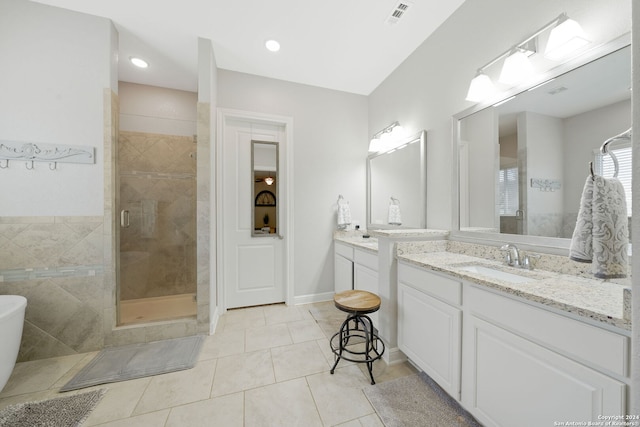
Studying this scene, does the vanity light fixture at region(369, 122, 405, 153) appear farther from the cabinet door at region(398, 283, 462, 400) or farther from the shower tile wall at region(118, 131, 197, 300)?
the shower tile wall at region(118, 131, 197, 300)

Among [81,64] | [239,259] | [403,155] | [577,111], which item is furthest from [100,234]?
[577,111]

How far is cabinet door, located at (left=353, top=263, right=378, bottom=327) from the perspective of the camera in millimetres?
2037

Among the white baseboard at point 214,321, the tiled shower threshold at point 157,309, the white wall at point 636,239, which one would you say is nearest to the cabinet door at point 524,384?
the white wall at point 636,239

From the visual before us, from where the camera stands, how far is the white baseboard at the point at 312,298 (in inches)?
112

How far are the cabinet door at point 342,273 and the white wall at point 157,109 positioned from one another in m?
2.60

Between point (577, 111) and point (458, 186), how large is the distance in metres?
0.76

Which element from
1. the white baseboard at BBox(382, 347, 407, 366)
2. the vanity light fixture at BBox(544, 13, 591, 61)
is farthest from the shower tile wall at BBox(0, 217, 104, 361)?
the vanity light fixture at BBox(544, 13, 591, 61)

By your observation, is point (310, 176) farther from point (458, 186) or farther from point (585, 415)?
point (585, 415)

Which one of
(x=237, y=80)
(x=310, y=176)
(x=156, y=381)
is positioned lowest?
(x=156, y=381)

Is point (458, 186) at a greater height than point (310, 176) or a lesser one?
lesser

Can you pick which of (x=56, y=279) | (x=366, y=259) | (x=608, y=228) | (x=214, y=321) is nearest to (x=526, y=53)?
(x=608, y=228)

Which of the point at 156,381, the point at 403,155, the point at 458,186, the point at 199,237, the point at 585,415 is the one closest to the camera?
the point at 585,415

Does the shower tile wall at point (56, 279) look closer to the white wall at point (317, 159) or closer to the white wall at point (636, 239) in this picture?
the white wall at point (317, 159)

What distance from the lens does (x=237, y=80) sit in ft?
8.54
